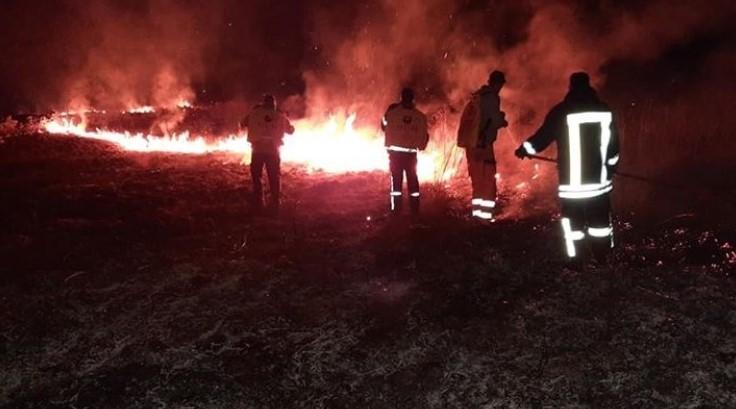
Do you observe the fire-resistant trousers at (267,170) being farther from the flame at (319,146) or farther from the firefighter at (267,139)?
the flame at (319,146)

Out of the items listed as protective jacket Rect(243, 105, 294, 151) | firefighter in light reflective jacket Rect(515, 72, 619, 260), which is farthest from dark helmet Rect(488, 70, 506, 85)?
protective jacket Rect(243, 105, 294, 151)

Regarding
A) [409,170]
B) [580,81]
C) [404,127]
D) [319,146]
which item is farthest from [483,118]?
[319,146]

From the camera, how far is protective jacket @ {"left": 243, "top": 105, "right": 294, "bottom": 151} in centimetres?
866

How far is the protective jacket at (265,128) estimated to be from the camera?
341 inches

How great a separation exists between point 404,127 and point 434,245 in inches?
76.7

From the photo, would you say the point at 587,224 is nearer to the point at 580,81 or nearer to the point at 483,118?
the point at 580,81

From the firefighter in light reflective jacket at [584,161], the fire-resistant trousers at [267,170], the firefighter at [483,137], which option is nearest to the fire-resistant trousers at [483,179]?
the firefighter at [483,137]

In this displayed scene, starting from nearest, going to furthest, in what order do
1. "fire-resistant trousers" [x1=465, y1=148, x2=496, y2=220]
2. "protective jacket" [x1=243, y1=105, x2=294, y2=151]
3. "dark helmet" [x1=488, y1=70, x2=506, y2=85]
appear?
"dark helmet" [x1=488, y1=70, x2=506, y2=85] → "fire-resistant trousers" [x1=465, y1=148, x2=496, y2=220] → "protective jacket" [x1=243, y1=105, x2=294, y2=151]

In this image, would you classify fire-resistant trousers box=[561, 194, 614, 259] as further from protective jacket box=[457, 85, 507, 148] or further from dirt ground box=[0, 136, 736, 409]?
protective jacket box=[457, 85, 507, 148]

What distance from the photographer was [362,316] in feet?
16.7

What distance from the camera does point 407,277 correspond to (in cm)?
585

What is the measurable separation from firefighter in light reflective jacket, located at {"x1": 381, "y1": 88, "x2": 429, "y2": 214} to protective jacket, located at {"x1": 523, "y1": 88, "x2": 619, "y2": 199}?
2.51 metres

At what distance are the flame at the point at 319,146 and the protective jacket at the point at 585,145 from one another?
4.43 m

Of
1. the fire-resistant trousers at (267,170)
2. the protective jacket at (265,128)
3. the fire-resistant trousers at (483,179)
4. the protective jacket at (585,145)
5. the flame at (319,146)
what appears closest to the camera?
the protective jacket at (585,145)
